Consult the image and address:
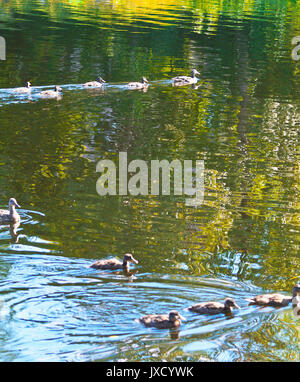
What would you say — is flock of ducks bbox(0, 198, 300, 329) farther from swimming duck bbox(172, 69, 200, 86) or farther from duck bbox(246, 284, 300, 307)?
swimming duck bbox(172, 69, 200, 86)

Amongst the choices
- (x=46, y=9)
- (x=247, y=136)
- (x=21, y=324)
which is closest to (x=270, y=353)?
(x=21, y=324)

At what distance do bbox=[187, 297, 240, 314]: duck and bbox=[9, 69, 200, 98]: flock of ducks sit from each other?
15622 mm

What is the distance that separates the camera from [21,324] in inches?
374

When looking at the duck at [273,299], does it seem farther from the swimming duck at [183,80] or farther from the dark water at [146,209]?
the swimming duck at [183,80]

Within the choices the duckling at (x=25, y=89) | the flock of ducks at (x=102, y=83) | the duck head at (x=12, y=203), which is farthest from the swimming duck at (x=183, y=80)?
the duck head at (x=12, y=203)

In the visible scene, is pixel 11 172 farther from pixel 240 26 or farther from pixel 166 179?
pixel 240 26

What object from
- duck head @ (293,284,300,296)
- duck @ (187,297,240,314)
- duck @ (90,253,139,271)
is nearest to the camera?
duck @ (187,297,240,314)

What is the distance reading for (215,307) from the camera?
9.83 m

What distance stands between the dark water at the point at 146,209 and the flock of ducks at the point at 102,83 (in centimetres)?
34

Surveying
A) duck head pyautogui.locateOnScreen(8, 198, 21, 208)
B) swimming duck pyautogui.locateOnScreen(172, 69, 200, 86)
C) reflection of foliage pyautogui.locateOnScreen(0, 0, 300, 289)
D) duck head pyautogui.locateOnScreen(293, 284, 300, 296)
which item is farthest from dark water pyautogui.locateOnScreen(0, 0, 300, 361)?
swimming duck pyautogui.locateOnScreen(172, 69, 200, 86)

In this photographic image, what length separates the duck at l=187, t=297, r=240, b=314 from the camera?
9837 millimetres

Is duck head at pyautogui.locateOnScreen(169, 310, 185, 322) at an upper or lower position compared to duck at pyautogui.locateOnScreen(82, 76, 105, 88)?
lower

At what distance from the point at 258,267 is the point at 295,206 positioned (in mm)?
3333

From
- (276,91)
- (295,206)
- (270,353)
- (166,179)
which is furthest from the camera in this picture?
(276,91)
